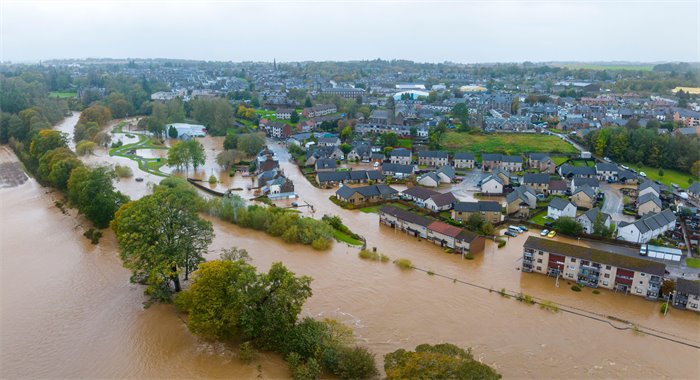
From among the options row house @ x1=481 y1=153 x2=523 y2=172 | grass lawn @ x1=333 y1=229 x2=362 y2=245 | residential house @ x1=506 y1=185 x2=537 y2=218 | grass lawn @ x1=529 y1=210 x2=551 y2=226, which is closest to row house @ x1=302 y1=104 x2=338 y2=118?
row house @ x1=481 y1=153 x2=523 y2=172

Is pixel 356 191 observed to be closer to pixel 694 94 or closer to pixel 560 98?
pixel 560 98

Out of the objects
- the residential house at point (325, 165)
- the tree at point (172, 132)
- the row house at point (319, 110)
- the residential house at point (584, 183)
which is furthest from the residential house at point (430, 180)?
the tree at point (172, 132)

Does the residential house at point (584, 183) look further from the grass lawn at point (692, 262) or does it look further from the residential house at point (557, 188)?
the grass lawn at point (692, 262)

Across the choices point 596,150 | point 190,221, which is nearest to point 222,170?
point 190,221

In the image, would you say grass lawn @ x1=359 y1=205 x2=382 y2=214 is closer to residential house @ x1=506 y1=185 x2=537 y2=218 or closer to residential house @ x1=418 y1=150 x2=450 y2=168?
residential house @ x1=506 y1=185 x2=537 y2=218

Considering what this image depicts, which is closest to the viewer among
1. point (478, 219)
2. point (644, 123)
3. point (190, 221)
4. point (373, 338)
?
point (373, 338)

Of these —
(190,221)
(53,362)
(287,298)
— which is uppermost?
(190,221)
